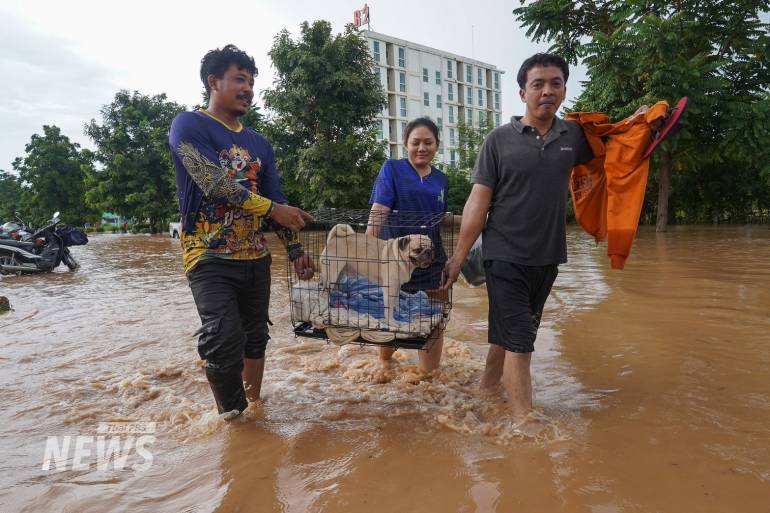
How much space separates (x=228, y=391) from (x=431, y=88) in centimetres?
5570

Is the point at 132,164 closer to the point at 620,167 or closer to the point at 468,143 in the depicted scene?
the point at 468,143

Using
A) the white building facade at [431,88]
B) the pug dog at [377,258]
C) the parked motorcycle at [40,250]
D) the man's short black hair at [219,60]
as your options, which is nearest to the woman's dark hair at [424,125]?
the pug dog at [377,258]

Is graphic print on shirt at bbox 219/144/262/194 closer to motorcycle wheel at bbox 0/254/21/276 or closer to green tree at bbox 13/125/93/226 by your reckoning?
motorcycle wheel at bbox 0/254/21/276

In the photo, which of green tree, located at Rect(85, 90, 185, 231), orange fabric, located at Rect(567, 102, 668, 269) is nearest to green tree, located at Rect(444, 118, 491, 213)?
green tree, located at Rect(85, 90, 185, 231)

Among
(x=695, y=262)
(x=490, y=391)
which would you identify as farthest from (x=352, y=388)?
(x=695, y=262)

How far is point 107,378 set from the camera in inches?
156

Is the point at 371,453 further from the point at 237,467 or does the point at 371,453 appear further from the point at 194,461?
the point at 194,461

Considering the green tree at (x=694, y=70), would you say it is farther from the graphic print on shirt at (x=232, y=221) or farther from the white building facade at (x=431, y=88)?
the white building facade at (x=431, y=88)

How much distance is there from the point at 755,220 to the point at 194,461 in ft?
87.6

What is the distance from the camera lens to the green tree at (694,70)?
531 inches

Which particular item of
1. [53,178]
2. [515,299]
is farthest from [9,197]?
[515,299]

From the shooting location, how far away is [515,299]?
286 centimetres

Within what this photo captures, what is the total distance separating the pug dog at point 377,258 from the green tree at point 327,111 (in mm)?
19828

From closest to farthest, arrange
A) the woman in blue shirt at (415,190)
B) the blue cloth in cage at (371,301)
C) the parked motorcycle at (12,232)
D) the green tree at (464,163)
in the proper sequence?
the blue cloth in cage at (371,301)
the woman in blue shirt at (415,190)
the parked motorcycle at (12,232)
the green tree at (464,163)
